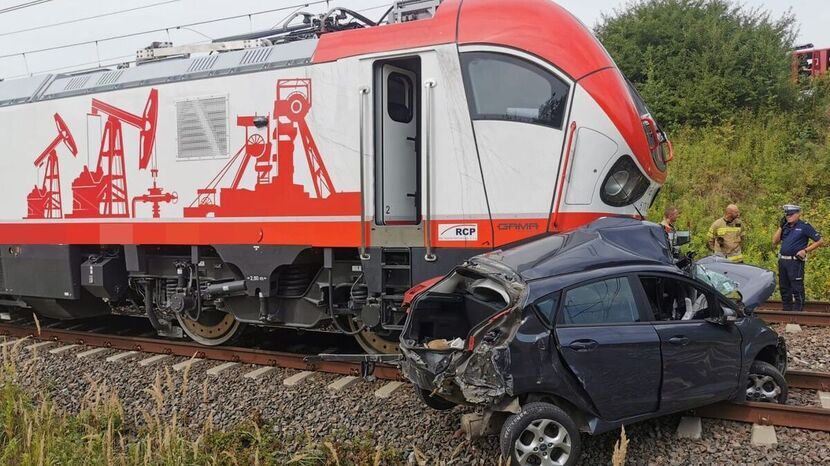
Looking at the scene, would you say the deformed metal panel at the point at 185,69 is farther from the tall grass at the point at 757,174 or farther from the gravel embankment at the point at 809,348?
the tall grass at the point at 757,174

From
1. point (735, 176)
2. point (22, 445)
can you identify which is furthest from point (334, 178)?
point (735, 176)

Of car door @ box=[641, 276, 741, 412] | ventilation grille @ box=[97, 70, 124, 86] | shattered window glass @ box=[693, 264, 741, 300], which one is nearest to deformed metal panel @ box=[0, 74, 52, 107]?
ventilation grille @ box=[97, 70, 124, 86]

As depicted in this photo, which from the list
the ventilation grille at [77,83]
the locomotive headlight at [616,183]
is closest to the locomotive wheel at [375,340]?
the locomotive headlight at [616,183]

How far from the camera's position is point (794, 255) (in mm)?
9484

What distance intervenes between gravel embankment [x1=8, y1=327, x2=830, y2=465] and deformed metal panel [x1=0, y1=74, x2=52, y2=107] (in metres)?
3.70

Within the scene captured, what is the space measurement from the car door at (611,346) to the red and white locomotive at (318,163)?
1.11 meters

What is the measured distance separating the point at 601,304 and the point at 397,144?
2.81m

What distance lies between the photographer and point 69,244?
27.1 ft

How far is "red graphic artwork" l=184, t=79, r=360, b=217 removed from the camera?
654 centimetres

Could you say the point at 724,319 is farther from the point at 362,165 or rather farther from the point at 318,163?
the point at 318,163

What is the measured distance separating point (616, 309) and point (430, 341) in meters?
1.61

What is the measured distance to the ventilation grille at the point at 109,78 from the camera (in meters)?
8.00

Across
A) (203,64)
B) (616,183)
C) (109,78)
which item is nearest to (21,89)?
(109,78)

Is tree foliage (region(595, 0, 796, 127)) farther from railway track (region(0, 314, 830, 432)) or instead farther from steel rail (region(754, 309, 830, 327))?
railway track (region(0, 314, 830, 432))
